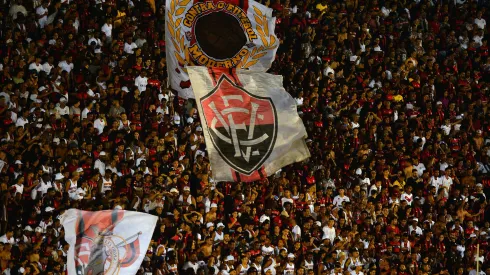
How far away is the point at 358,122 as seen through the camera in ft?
64.6

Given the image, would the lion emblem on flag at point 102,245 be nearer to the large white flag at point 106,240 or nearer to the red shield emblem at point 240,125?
the large white flag at point 106,240

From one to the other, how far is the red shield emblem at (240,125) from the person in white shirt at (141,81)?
5918 mm

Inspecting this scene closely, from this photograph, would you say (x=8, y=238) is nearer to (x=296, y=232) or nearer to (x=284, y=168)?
(x=296, y=232)

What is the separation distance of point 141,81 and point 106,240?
5838 mm

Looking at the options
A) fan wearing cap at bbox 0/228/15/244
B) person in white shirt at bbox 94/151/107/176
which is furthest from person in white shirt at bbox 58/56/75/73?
fan wearing cap at bbox 0/228/15/244

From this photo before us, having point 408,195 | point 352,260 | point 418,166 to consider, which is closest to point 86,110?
point 352,260

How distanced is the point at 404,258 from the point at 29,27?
25.2 ft

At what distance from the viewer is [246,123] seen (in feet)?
39.5

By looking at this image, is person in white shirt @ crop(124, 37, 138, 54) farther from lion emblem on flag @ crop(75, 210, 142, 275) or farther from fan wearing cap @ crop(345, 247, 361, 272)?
lion emblem on flag @ crop(75, 210, 142, 275)

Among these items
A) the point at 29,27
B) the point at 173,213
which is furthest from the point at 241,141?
the point at 29,27

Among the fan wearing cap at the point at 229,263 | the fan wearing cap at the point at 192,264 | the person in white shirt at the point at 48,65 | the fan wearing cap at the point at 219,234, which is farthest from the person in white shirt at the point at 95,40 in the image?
→ the fan wearing cap at the point at 229,263

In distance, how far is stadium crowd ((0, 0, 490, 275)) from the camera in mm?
15945

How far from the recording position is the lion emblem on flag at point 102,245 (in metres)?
12.7

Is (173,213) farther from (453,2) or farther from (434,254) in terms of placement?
(453,2)
